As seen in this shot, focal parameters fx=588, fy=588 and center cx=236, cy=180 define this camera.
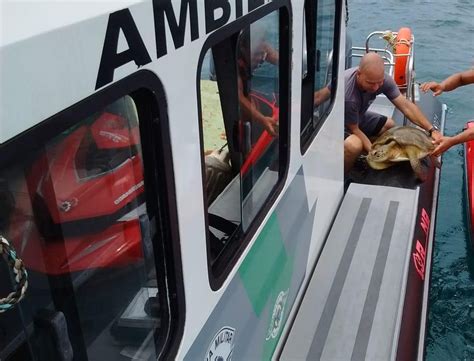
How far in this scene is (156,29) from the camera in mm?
1096

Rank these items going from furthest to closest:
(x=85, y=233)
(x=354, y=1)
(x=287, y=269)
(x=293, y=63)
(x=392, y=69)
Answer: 1. (x=354, y=1)
2. (x=392, y=69)
3. (x=287, y=269)
4. (x=293, y=63)
5. (x=85, y=233)

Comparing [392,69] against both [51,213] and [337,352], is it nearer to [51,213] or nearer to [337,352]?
→ [337,352]

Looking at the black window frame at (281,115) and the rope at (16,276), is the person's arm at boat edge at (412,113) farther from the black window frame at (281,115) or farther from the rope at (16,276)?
the rope at (16,276)

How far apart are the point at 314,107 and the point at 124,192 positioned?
148 cm

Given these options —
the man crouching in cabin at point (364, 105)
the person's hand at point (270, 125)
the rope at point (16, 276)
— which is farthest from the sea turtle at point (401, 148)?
the rope at point (16, 276)

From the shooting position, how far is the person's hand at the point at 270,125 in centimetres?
190

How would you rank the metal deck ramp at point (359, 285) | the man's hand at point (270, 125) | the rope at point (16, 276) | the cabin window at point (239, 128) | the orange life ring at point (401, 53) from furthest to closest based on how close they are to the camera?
1. the orange life ring at point (401, 53)
2. the metal deck ramp at point (359, 285)
3. the man's hand at point (270, 125)
4. the cabin window at point (239, 128)
5. the rope at point (16, 276)

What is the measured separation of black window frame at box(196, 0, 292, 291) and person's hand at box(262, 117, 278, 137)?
38 mm

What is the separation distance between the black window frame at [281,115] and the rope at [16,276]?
1.98ft

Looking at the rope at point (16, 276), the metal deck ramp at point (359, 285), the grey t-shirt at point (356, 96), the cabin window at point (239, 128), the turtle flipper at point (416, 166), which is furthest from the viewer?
the grey t-shirt at point (356, 96)

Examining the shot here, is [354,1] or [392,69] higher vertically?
[392,69]

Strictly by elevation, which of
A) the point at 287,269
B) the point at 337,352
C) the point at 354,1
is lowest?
the point at 354,1

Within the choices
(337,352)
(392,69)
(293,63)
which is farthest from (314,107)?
(392,69)

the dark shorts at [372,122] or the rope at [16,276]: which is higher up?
the rope at [16,276]
